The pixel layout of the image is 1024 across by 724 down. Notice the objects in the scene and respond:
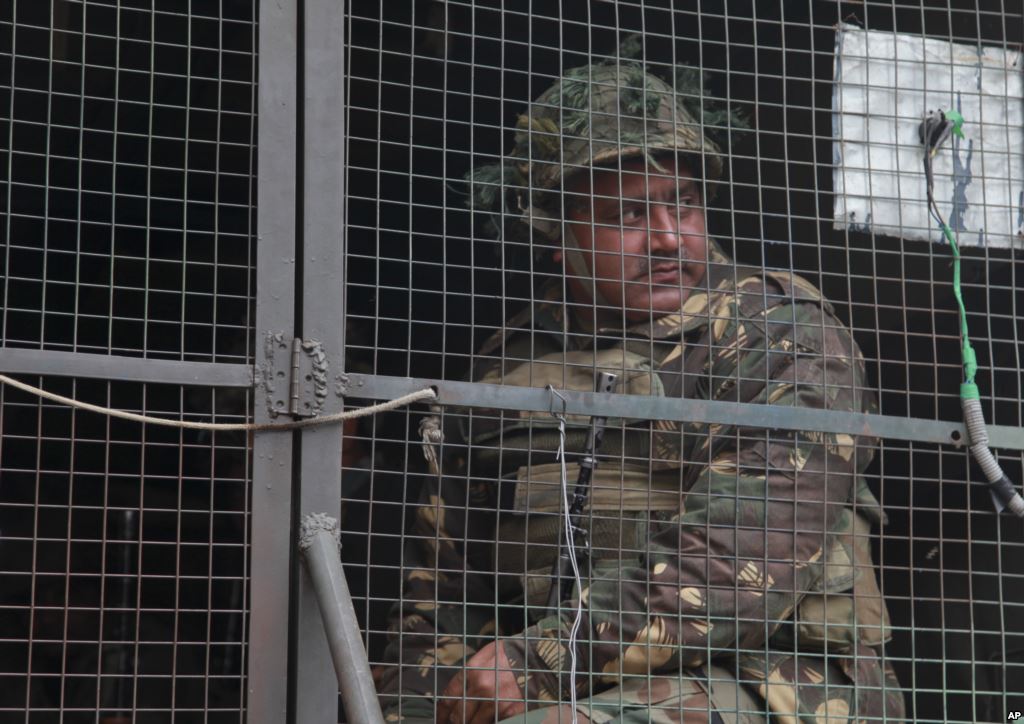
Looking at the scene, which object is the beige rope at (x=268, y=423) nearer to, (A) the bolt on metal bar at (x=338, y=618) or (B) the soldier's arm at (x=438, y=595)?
(A) the bolt on metal bar at (x=338, y=618)

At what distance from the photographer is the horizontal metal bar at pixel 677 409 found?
3160 millimetres

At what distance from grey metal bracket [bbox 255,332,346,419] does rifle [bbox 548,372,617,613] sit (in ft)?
2.41

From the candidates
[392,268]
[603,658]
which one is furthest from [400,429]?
[603,658]

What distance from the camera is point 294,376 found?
3.06 meters

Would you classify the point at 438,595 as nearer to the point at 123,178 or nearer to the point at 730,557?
the point at 730,557

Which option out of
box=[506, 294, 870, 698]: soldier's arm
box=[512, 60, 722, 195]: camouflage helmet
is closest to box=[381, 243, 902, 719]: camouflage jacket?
box=[506, 294, 870, 698]: soldier's arm

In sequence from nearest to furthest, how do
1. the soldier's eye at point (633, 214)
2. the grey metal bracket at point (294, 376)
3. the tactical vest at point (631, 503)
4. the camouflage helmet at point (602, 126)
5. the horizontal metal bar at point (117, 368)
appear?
the horizontal metal bar at point (117, 368)
the grey metal bracket at point (294, 376)
the tactical vest at point (631, 503)
the camouflage helmet at point (602, 126)
the soldier's eye at point (633, 214)

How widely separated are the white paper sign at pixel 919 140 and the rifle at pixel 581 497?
79 centimetres

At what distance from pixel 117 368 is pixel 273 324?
342mm

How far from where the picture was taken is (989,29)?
5.26 meters

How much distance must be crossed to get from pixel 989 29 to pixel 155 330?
10.7ft

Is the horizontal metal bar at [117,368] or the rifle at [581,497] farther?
the rifle at [581,497]

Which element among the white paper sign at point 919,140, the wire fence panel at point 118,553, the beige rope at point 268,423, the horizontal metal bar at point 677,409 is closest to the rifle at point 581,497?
the horizontal metal bar at point 677,409

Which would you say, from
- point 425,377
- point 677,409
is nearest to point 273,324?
point 677,409
